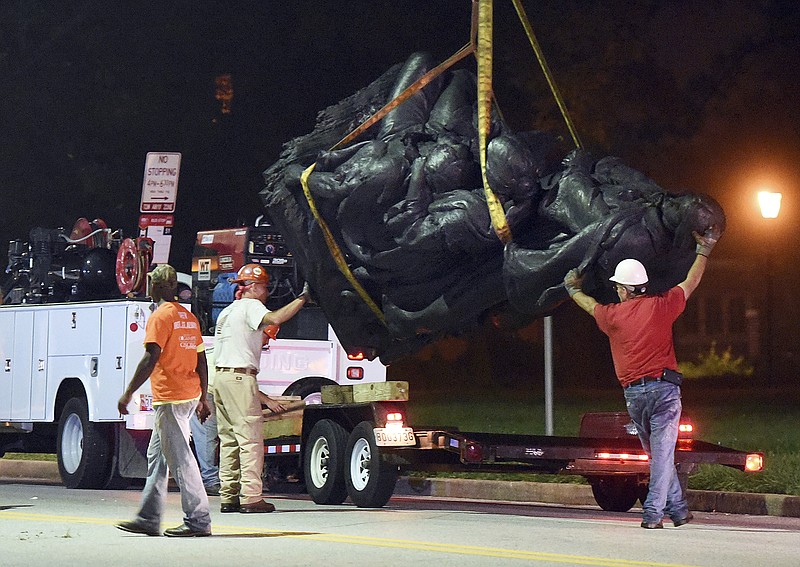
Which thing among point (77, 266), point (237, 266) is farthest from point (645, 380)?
point (77, 266)

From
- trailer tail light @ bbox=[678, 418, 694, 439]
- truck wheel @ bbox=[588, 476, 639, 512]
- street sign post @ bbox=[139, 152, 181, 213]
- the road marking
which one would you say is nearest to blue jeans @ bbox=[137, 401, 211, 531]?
the road marking

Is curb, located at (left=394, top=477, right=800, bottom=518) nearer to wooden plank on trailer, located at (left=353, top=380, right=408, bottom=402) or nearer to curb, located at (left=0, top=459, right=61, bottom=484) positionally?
wooden plank on trailer, located at (left=353, top=380, right=408, bottom=402)

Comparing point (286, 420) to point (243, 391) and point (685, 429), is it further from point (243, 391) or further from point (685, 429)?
point (685, 429)

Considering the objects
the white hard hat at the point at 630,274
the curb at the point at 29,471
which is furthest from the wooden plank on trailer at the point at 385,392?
the curb at the point at 29,471

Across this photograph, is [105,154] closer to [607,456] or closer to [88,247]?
[88,247]

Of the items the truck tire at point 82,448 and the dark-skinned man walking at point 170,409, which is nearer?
the dark-skinned man walking at point 170,409

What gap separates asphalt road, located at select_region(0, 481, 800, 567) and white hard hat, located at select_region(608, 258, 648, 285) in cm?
179

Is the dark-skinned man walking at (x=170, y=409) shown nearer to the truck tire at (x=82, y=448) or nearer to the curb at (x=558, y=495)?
the curb at (x=558, y=495)

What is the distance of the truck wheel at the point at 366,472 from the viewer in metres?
14.2

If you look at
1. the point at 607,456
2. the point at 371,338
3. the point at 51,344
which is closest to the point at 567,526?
the point at 607,456

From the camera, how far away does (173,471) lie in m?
10.8

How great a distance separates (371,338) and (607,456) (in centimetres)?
263

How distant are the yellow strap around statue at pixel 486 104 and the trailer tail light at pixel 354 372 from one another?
522 centimetres

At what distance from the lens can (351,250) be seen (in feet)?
45.8
